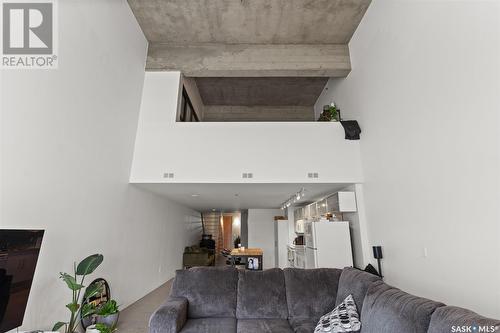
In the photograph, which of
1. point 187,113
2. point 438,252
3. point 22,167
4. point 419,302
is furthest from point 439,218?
point 187,113

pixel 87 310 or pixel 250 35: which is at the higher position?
pixel 250 35

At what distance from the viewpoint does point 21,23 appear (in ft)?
8.23

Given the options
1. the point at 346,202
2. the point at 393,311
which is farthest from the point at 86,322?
the point at 346,202

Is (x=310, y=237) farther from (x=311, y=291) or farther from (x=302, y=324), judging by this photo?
(x=302, y=324)

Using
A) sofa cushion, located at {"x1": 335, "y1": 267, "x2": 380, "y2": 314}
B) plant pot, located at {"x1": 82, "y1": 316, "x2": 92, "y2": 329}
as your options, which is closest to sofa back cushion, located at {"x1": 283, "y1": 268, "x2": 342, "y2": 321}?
sofa cushion, located at {"x1": 335, "y1": 267, "x2": 380, "y2": 314}

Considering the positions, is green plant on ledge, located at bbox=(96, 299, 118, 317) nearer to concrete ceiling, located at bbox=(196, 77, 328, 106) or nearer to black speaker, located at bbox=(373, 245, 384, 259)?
black speaker, located at bbox=(373, 245, 384, 259)

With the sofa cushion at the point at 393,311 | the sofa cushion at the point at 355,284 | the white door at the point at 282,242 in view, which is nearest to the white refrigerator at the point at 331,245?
the sofa cushion at the point at 355,284

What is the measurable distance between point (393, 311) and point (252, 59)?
5304 millimetres

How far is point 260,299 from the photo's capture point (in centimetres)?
296

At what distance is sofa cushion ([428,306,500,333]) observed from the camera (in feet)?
4.37

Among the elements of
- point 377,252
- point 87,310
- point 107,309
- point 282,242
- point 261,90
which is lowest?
point 107,309

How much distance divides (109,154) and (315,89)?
593 centimetres

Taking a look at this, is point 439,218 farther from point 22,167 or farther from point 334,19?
point 22,167

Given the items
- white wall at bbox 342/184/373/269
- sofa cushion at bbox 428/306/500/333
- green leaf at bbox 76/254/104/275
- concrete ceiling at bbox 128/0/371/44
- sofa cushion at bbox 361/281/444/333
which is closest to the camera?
sofa cushion at bbox 428/306/500/333
